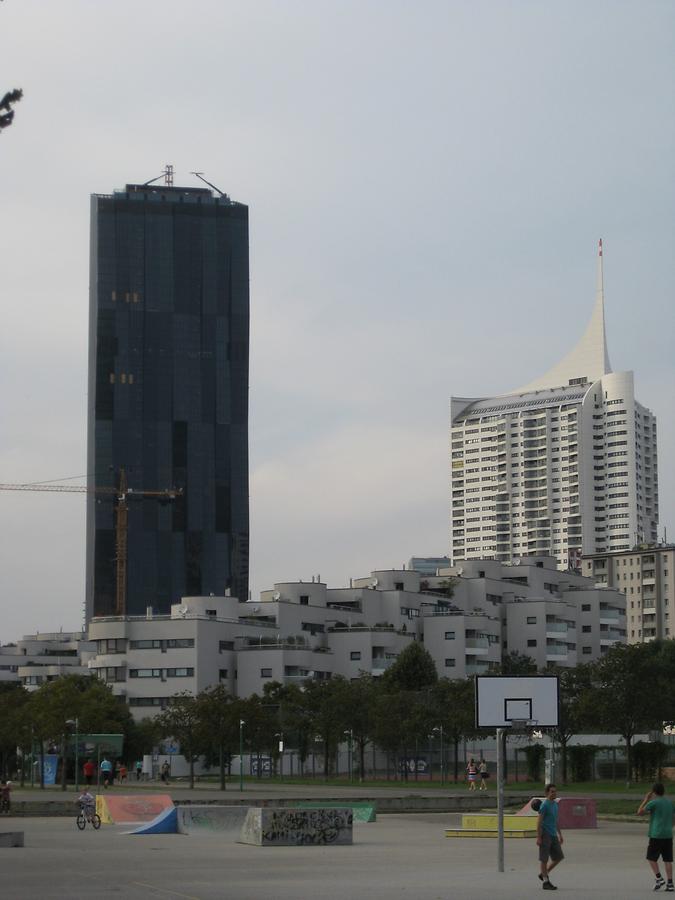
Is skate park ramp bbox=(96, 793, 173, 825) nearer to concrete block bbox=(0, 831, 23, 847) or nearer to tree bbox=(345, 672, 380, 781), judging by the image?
concrete block bbox=(0, 831, 23, 847)

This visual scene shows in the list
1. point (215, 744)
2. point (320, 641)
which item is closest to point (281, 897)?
point (215, 744)

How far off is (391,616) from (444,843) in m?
113

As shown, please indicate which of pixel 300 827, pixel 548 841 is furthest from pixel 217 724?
pixel 548 841

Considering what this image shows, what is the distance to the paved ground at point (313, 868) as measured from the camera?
2359 centimetres

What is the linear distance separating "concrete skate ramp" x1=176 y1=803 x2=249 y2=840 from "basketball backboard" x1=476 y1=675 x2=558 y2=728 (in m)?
16.4

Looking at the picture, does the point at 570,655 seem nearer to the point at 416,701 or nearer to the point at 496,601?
the point at 496,601

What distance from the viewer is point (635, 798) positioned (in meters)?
60.6

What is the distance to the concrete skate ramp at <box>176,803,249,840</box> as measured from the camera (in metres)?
42.7

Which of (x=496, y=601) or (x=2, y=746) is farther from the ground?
(x=496, y=601)

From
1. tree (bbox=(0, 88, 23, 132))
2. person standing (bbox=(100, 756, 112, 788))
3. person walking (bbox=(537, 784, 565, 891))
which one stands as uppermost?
tree (bbox=(0, 88, 23, 132))

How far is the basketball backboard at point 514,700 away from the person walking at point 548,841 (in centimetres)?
172

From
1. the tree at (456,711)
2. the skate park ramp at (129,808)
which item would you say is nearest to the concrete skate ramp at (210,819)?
the skate park ramp at (129,808)

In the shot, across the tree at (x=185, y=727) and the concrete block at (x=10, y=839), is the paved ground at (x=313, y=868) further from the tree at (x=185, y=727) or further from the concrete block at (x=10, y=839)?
the tree at (x=185, y=727)

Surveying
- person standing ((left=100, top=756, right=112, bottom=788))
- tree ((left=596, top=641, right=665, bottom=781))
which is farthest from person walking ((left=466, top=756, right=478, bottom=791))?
person standing ((left=100, top=756, right=112, bottom=788))
